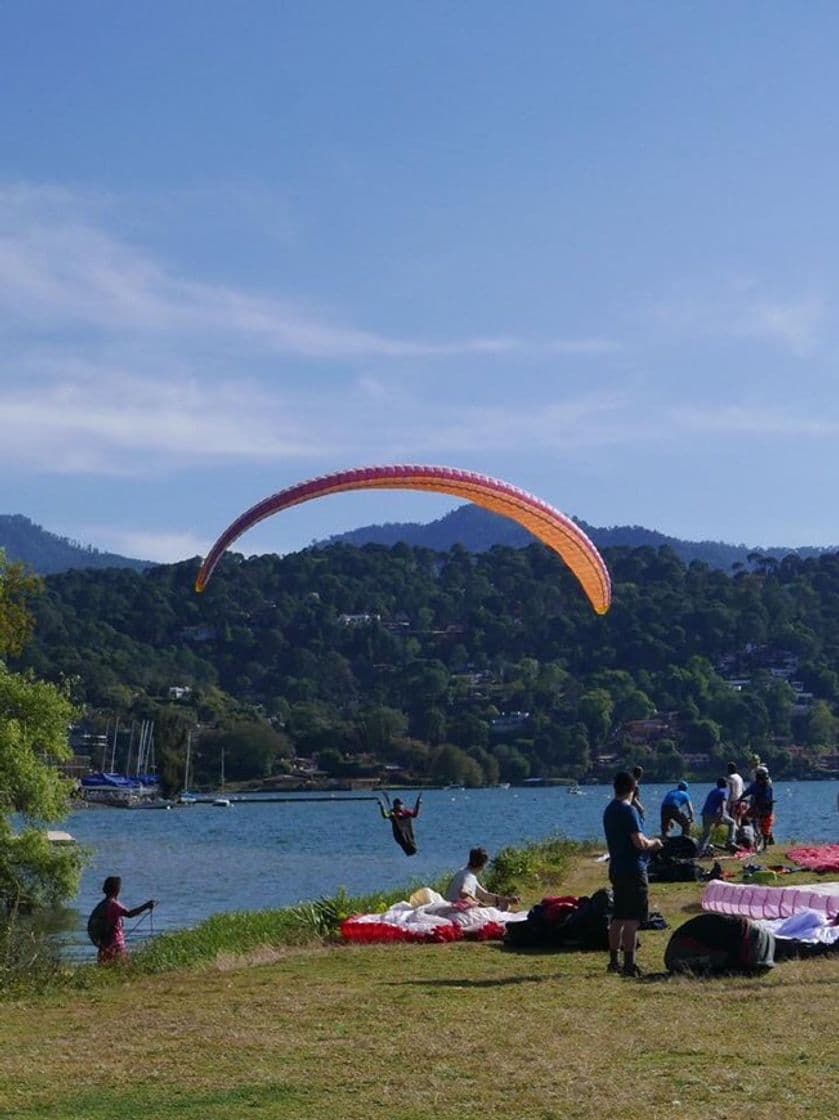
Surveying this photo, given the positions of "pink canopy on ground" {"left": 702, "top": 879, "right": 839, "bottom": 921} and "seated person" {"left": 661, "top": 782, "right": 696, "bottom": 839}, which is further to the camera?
"seated person" {"left": 661, "top": 782, "right": 696, "bottom": 839}

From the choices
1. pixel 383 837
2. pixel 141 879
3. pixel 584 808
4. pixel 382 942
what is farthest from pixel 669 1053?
pixel 584 808

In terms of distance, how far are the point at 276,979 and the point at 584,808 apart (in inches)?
3740

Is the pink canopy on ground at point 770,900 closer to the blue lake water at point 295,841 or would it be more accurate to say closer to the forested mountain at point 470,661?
the blue lake water at point 295,841

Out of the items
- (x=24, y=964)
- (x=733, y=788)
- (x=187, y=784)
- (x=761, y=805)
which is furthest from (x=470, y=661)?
(x=24, y=964)

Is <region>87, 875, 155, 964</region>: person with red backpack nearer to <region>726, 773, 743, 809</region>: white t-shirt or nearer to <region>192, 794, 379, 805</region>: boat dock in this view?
<region>726, 773, 743, 809</region>: white t-shirt

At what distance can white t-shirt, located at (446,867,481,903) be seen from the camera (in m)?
16.7

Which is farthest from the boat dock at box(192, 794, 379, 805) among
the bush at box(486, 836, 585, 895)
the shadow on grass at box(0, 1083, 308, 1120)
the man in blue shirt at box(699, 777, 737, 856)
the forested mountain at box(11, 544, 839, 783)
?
the shadow on grass at box(0, 1083, 308, 1120)

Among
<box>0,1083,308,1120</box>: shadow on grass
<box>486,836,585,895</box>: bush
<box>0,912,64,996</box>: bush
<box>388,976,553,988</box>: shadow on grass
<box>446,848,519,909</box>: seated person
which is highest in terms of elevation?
<box>446,848,519,909</box>: seated person

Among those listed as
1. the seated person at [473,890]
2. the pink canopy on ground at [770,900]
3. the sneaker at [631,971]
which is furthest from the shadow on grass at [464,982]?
the seated person at [473,890]

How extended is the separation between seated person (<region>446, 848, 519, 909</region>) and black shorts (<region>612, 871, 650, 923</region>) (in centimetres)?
356

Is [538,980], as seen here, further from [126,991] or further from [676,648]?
[676,648]

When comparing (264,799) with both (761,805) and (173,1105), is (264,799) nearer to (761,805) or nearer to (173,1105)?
(761,805)

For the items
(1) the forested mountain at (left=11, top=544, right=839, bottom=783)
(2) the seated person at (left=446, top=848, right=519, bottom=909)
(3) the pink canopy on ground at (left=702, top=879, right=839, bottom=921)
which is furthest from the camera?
(1) the forested mountain at (left=11, top=544, right=839, bottom=783)

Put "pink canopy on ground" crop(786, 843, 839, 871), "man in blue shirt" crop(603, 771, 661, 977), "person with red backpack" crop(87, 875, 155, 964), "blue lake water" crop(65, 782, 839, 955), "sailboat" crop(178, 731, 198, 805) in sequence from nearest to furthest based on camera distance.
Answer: "man in blue shirt" crop(603, 771, 661, 977)
"person with red backpack" crop(87, 875, 155, 964)
"pink canopy on ground" crop(786, 843, 839, 871)
"blue lake water" crop(65, 782, 839, 955)
"sailboat" crop(178, 731, 198, 805)
